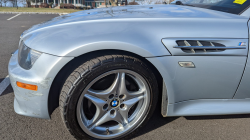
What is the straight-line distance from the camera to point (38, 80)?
1.49 metres

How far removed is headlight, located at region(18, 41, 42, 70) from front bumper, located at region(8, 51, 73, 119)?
4cm

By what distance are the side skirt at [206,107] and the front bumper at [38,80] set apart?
3.43ft

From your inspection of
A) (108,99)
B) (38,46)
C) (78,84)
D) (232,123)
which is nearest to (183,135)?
(232,123)

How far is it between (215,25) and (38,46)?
1.50m

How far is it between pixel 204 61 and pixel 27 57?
149cm

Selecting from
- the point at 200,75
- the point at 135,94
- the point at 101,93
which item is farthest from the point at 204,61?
the point at 101,93

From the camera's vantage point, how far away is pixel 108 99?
5.42 ft

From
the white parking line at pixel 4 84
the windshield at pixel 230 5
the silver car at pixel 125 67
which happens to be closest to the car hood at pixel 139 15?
the silver car at pixel 125 67

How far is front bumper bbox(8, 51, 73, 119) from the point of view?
1.48 metres

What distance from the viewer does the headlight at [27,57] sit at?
60.9 inches

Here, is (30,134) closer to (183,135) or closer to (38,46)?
(38,46)

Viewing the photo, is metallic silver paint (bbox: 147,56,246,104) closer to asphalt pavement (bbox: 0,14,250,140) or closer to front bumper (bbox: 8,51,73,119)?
asphalt pavement (bbox: 0,14,250,140)

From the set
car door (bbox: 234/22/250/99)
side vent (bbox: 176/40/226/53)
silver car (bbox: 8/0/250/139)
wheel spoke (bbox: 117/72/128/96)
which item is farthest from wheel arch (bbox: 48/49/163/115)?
car door (bbox: 234/22/250/99)

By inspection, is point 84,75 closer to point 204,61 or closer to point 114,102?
point 114,102
